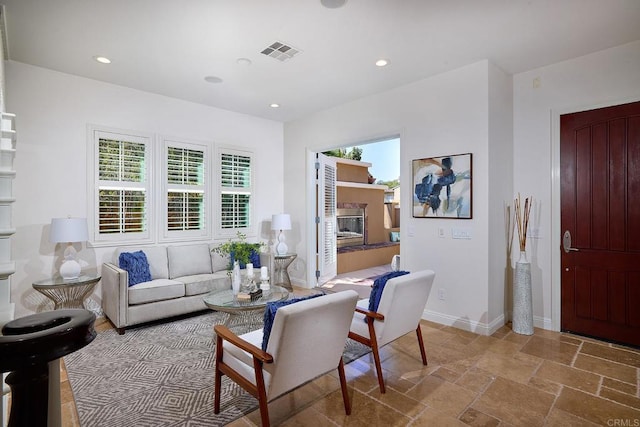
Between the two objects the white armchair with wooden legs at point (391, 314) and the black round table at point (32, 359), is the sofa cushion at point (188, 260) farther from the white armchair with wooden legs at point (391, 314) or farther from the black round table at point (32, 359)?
the black round table at point (32, 359)

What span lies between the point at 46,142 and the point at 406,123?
171 inches

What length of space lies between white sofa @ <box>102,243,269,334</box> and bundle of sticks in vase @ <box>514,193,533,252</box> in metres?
3.38

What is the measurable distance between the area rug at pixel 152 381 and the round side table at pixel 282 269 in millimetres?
1836

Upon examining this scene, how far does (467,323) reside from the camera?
12.4ft

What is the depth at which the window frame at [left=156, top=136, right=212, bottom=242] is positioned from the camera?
186 inches

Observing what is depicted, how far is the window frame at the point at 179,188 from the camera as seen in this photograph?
4.73m

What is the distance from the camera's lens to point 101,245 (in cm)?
422

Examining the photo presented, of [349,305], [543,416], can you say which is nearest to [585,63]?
[543,416]

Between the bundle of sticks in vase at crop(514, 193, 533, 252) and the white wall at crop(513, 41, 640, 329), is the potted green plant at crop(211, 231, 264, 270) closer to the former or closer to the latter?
the bundle of sticks in vase at crop(514, 193, 533, 252)

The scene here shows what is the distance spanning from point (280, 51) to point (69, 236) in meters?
2.98

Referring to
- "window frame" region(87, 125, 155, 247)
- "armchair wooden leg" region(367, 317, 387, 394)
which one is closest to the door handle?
"armchair wooden leg" region(367, 317, 387, 394)

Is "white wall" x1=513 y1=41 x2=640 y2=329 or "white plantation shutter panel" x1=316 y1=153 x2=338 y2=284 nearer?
"white wall" x1=513 y1=41 x2=640 y2=329

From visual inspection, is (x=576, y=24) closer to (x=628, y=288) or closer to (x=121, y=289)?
(x=628, y=288)

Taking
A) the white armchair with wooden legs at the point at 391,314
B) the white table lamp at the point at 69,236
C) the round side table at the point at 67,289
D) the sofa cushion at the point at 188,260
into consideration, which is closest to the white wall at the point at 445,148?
the white armchair with wooden legs at the point at 391,314
